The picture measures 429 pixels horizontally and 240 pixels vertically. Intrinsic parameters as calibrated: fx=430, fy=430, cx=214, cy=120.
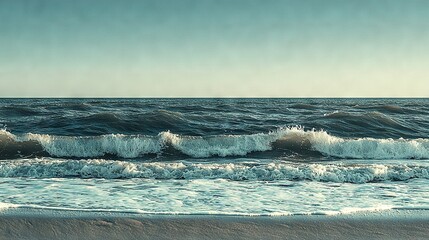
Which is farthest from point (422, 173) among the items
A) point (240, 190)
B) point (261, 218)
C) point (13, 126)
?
point (13, 126)

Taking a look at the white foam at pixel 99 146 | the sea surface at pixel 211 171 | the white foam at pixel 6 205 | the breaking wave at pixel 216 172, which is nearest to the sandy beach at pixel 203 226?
the white foam at pixel 6 205

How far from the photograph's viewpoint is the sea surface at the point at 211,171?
255 inches

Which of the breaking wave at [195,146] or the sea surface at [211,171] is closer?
the sea surface at [211,171]

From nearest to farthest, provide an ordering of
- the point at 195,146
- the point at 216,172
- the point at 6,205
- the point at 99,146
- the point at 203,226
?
the point at 203,226 → the point at 6,205 → the point at 216,172 → the point at 99,146 → the point at 195,146

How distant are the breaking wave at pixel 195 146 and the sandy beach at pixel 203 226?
758 cm

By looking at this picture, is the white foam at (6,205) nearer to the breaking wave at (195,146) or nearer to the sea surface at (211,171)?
the sea surface at (211,171)

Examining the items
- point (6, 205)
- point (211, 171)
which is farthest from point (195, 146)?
point (6, 205)

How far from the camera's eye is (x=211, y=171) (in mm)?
9094

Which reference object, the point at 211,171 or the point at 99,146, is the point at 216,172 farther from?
the point at 99,146

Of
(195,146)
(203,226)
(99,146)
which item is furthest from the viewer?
(195,146)

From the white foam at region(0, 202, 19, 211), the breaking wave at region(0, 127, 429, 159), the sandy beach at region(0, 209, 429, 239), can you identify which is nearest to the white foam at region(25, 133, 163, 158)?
the breaking wave at region(0, 127, 429, 159)

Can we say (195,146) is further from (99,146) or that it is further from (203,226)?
A: (203,226)

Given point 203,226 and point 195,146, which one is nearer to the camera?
point 203,226

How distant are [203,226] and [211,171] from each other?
12.4 feet
